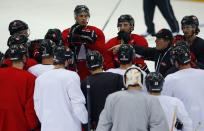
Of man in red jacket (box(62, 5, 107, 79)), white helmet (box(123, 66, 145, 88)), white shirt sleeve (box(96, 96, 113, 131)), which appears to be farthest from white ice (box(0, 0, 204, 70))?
white shirt sleeve (box(96, 96, 113, 131))

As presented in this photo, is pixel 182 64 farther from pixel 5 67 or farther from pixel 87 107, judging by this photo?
pixel 5 67

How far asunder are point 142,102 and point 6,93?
1260 millimetres

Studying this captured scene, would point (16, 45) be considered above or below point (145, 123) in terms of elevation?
above

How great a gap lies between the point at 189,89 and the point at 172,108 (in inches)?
17.0

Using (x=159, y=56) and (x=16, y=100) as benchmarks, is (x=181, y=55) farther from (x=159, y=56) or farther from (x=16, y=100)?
(x=16, y=100)

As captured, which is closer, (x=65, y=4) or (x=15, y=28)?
(x=15, y=28)

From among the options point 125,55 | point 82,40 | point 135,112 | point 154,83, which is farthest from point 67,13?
point 135,112

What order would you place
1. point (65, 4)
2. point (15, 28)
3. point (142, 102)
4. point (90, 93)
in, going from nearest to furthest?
1. point (142, 102)
2. point (90, 93)
3. point (15, 28)
4. point (65, 4)

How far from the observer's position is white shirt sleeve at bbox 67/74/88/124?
5262 mm

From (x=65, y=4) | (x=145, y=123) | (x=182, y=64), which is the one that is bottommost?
(x=145, y=123)

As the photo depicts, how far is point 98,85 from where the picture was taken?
5.26 meters

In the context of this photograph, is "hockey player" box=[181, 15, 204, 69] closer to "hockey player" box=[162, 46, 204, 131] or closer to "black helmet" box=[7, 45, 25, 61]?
"hockey player" box=[162, 46, 204, 131]

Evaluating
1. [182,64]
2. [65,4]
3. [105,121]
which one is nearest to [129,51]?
[182,64]

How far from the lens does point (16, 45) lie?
563 cm
